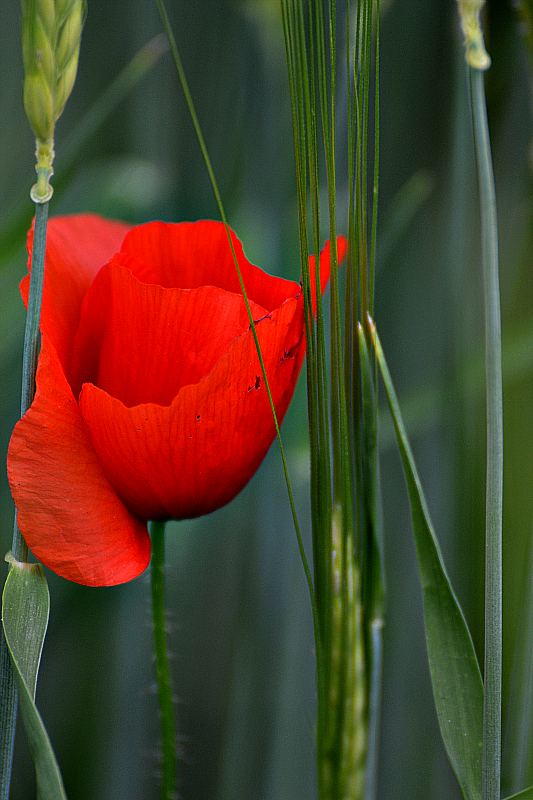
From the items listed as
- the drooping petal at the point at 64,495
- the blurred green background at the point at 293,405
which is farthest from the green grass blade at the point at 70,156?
the drooping petal at the point at 64,495

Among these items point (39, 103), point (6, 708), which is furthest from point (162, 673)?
point (39, 103)

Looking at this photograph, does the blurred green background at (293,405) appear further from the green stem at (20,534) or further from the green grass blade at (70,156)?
the green stem at (20,534)

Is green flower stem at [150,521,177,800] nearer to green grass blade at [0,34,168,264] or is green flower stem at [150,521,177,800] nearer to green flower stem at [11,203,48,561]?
green flower stem at [11,203,48,561]

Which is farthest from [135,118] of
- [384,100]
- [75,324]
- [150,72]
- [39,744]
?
[39,744]

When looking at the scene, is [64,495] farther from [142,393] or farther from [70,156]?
[70,156]

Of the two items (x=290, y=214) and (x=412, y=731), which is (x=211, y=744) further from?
(x=290, y=214)

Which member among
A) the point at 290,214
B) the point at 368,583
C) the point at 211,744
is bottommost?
the point at 211,744
